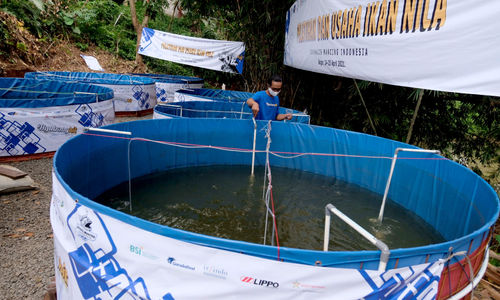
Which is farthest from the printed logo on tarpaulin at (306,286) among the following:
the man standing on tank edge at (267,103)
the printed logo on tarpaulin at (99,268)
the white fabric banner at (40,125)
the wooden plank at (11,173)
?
the white fabric banner at (40,125)

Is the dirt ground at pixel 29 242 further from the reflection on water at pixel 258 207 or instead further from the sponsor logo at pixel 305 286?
the sponsor logo at pixel 305 286

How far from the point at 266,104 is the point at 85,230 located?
16.6ft

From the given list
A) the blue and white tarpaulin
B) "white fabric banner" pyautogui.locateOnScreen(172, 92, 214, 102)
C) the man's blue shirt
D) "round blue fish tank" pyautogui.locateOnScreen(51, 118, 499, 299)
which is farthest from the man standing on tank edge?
the blue and white tarpaulin

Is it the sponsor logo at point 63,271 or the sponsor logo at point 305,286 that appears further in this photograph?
the sponsor logo at point 63,271

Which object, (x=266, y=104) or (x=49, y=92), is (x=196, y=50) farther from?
(x=266, y=104)

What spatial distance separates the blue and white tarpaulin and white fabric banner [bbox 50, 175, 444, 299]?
1215 centimetres

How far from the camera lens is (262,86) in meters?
12.3

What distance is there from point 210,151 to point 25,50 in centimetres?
1208

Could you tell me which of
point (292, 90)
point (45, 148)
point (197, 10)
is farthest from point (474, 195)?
point (197, 10)

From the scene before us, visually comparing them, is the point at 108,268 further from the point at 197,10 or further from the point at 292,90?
the point at 197,10

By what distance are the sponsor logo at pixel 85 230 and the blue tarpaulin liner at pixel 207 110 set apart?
5.38m

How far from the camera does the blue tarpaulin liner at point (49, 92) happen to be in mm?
8102

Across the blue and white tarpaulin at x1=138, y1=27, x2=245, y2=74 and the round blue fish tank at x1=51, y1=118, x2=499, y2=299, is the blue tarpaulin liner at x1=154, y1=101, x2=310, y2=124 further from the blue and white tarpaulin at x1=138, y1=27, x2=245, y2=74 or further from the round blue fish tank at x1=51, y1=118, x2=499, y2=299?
the round blue fish tank at x1=51, y1=118, x2=499, y2=299

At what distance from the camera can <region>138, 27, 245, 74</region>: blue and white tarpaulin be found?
45.2 feet
